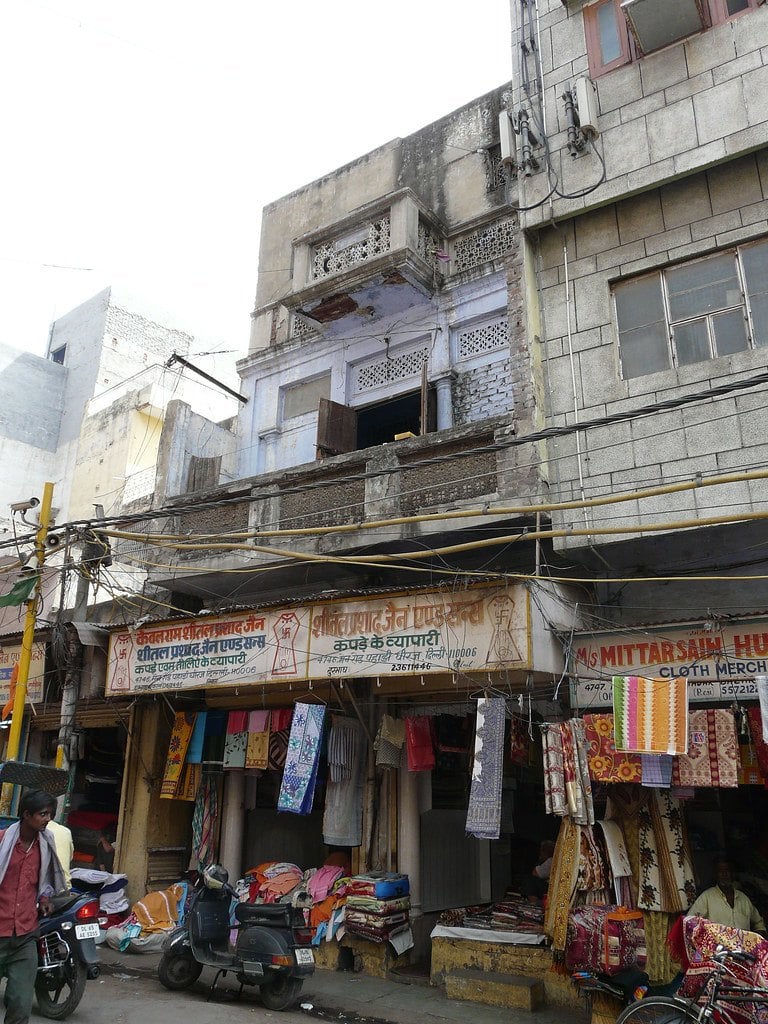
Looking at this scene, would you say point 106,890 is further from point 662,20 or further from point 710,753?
point 662,20

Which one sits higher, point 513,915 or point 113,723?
point 113,723

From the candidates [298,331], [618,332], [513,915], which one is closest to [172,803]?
[513,915]

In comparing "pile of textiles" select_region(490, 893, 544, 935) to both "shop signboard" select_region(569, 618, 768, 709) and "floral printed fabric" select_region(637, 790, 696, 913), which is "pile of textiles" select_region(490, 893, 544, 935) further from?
"shop signboard" select_region(569, 618, 768, 709)

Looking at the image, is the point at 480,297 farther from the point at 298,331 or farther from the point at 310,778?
the point at 310,778

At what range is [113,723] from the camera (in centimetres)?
1291

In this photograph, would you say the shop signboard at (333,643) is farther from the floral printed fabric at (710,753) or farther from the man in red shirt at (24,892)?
the man in red shirt at (24,892)

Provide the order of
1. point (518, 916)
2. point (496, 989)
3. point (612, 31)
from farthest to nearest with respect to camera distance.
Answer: point (612, 31) → point (518, 916) → point (496, 989)

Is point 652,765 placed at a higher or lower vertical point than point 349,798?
higher

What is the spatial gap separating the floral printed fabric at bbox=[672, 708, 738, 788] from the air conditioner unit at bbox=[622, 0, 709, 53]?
27.1 feet

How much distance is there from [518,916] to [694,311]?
284 inches

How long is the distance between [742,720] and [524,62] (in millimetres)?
9380

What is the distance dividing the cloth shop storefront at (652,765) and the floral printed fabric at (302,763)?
9.72 feet

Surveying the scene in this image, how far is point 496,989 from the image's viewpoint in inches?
313

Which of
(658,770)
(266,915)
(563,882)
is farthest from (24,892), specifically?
(658,770)
